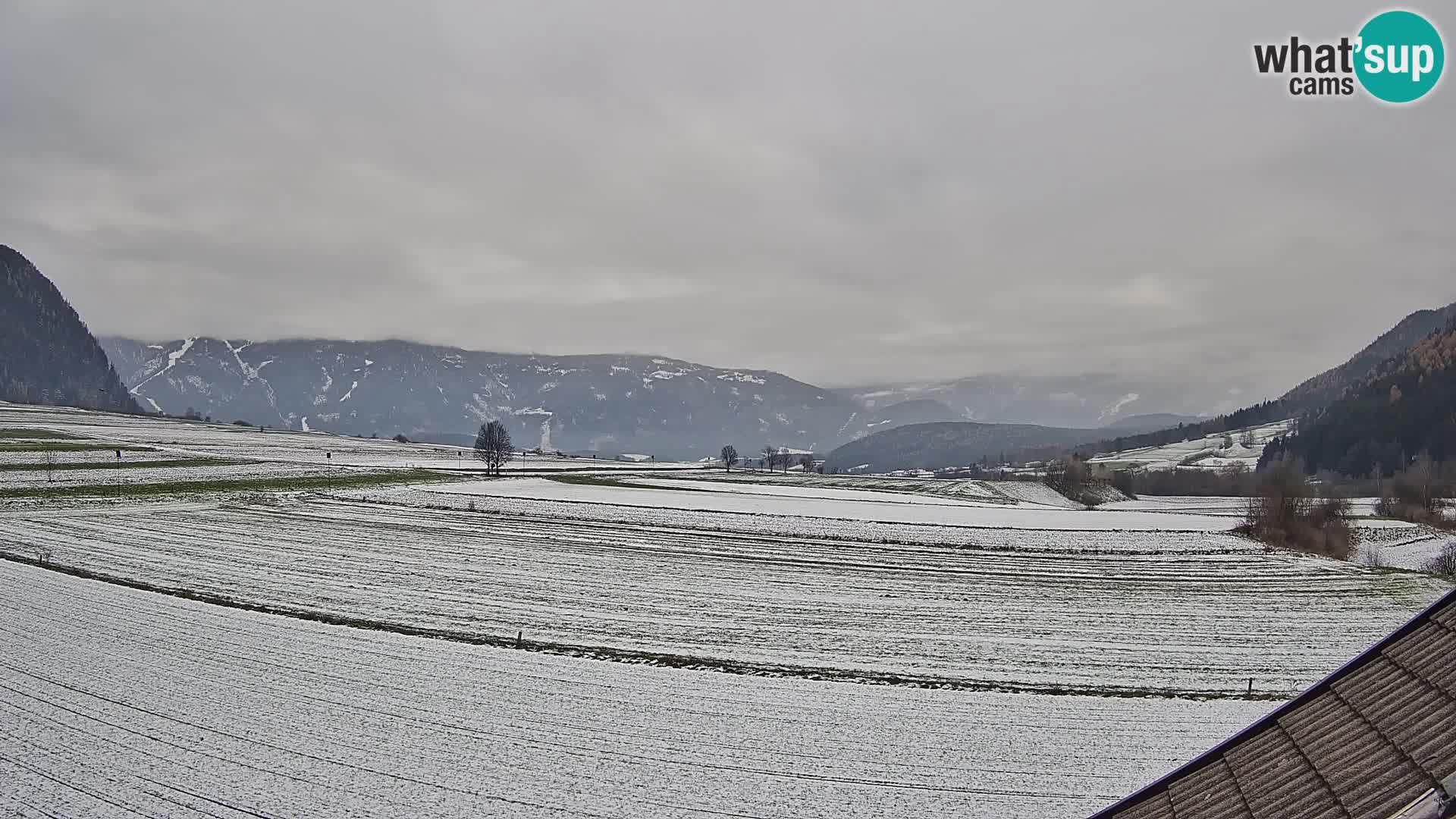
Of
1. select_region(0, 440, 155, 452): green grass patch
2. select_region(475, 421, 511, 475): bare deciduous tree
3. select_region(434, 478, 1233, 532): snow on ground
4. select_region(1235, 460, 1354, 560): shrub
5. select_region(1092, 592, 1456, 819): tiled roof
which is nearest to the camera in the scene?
select_region(1092, 592, 1456, 819): tiled roof

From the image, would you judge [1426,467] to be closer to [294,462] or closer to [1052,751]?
[1052,751]

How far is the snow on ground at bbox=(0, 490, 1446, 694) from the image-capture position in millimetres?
24047

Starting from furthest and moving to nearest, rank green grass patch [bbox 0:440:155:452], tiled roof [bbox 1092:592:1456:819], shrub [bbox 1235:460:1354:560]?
green grass patch [bbox 0:440:155:452], shrub [bbox 1235:460:1354:560], tiled roof [bbox 1092:592:1456:819]

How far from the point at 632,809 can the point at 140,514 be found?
5330 cm

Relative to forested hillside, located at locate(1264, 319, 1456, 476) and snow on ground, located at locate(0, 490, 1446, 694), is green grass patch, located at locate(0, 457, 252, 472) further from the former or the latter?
forested hillside, located at locate(1264, 319, 1456, 476)

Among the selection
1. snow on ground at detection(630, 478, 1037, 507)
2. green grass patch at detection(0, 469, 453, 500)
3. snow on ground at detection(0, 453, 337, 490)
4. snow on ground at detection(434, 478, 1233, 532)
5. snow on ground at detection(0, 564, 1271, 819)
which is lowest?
snow on ground at detection(630, 478, 1037, 507)

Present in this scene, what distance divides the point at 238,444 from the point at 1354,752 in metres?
164

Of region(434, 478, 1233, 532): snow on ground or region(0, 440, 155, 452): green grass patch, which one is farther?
region(0, 440, 155, 452): green grass patch

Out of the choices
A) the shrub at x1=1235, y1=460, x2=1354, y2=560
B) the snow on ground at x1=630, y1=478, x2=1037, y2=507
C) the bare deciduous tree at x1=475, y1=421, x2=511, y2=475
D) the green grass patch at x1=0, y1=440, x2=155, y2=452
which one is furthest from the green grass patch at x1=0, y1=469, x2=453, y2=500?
the shrub at x1=1235, y1=460, x2=1354, y2=560

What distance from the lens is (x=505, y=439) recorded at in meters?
123

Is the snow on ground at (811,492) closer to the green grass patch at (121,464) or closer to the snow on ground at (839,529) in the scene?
the snow on ground at (839,529)

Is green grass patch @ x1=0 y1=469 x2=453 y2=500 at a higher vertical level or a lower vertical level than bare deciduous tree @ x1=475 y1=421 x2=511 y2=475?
A: lower

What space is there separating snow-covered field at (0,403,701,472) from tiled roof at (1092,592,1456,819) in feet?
378

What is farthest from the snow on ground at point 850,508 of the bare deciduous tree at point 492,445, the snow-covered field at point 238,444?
the snow-covered field at point 238,444
